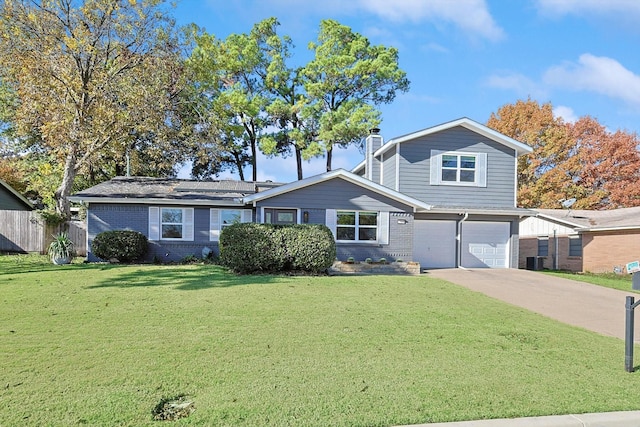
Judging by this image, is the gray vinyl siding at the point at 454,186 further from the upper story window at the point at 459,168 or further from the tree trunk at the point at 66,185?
the tree trunk at the point at 66,185

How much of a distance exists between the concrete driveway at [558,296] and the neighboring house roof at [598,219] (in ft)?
21.1

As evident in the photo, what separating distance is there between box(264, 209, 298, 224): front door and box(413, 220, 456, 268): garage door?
5.45 m

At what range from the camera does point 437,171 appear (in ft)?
60.6

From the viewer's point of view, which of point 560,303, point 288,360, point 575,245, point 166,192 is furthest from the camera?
point 575,245

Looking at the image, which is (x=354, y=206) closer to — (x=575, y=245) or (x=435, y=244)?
(x=435, y=244)

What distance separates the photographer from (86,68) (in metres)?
17.2

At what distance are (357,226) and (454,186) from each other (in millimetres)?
4927

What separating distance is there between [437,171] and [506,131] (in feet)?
59.5

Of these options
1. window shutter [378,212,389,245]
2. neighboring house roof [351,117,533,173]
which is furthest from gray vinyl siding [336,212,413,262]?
neighboring house roof [351,117,533,173]

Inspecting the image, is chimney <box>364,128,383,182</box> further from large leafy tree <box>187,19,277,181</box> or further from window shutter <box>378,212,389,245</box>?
large leafy tree <box>187,19,277,181</box>

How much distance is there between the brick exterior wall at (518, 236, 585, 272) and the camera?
887 inches

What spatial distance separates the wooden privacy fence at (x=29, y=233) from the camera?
18906 mm

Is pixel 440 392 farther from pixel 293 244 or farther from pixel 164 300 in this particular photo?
pixel 293 244

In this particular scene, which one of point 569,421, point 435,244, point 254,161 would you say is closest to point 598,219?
point 435,244
